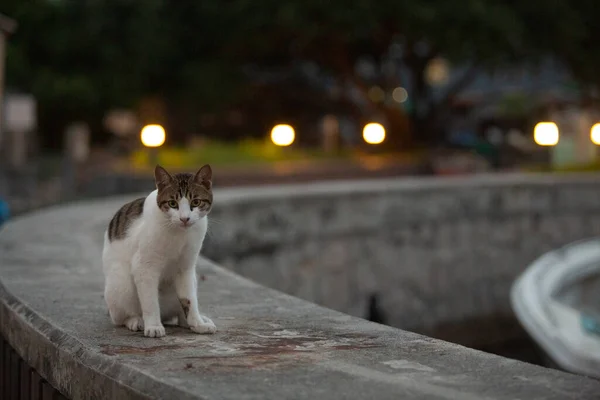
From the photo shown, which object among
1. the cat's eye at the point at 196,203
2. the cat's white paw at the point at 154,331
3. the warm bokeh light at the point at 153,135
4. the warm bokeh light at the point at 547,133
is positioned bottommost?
the cat's white paw at the point at 154,331

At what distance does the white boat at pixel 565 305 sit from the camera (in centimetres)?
1403

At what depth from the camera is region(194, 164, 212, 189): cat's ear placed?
567cm

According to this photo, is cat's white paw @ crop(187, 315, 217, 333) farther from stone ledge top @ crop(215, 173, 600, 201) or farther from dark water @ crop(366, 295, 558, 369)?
dark water @ crop(366, 295, 558, 369)

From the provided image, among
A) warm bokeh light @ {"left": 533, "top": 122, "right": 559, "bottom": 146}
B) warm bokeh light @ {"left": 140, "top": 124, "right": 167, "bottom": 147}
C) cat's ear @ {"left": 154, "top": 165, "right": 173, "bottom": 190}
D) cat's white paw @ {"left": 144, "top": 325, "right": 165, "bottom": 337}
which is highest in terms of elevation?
warm bokeh light @ {"left": 533, "top": 122, "right": 559, "bottom": 146}

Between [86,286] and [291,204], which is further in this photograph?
[291,204]

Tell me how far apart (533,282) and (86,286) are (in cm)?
1083

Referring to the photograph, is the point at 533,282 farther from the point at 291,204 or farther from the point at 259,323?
the point at 259,323

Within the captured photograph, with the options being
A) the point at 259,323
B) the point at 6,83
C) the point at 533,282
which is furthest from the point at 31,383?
the point at 6,83

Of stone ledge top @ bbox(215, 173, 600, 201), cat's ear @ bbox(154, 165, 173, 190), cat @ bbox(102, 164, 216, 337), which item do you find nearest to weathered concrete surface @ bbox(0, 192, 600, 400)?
cat @ bbox(102, 164, 216, 337)

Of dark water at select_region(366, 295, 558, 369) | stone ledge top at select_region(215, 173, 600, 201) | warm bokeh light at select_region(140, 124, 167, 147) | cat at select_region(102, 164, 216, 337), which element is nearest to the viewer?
cat at select_region(102, 164, 216, 337)

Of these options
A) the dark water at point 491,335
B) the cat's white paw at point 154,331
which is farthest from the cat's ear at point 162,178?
the dark water at point 491,335

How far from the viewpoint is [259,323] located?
242 inches

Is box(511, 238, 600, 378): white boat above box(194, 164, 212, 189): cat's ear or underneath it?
underneath

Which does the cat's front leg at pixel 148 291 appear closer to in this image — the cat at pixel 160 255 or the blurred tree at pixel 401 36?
the cat at pixel 160 255
